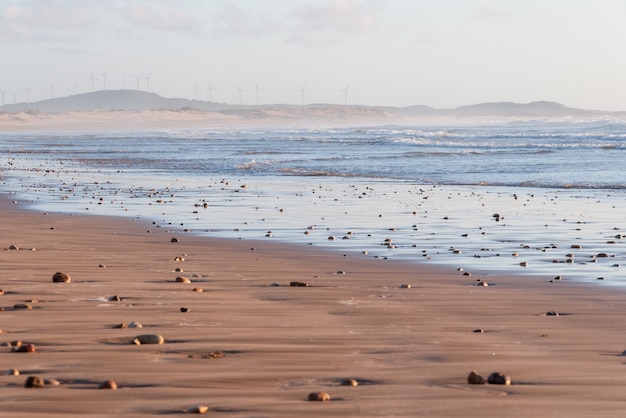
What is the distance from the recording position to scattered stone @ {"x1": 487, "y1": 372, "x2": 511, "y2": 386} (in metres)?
4.47

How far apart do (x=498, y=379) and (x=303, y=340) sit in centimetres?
133

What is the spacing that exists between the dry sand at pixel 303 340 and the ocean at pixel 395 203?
1435mm

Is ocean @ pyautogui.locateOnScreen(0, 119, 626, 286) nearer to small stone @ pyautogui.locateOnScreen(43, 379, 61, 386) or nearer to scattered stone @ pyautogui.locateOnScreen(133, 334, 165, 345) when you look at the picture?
scattered stone @ pyautogui.locateOnScreen(133, 334, 165, 345)

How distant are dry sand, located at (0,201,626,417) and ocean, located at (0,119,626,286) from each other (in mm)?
1435

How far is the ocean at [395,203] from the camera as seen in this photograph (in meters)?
10.5

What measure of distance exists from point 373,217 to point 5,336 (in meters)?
9.45

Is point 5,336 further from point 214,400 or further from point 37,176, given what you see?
point 37,176

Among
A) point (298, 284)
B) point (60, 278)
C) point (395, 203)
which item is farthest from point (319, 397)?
point (395, 203)

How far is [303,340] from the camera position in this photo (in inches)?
215

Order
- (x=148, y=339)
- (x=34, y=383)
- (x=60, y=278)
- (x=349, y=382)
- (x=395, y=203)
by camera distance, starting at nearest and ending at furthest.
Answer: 1. (x=34, y=383)
2. (x=349, y=382)
3. (x=148, y=339)
4. (x=60, y=278)
5. (x=395, y=203)

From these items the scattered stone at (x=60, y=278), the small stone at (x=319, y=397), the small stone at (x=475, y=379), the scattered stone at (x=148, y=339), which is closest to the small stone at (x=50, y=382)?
the scattered stone at (x=148, y=339)

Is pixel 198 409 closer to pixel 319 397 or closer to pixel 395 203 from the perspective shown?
pixel 319 397

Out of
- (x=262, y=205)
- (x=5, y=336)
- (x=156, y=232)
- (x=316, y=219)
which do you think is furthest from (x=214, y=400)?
(x=262, y=205)

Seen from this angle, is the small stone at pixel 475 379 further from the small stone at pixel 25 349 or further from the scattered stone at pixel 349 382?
the small stone at pixel 25 349
